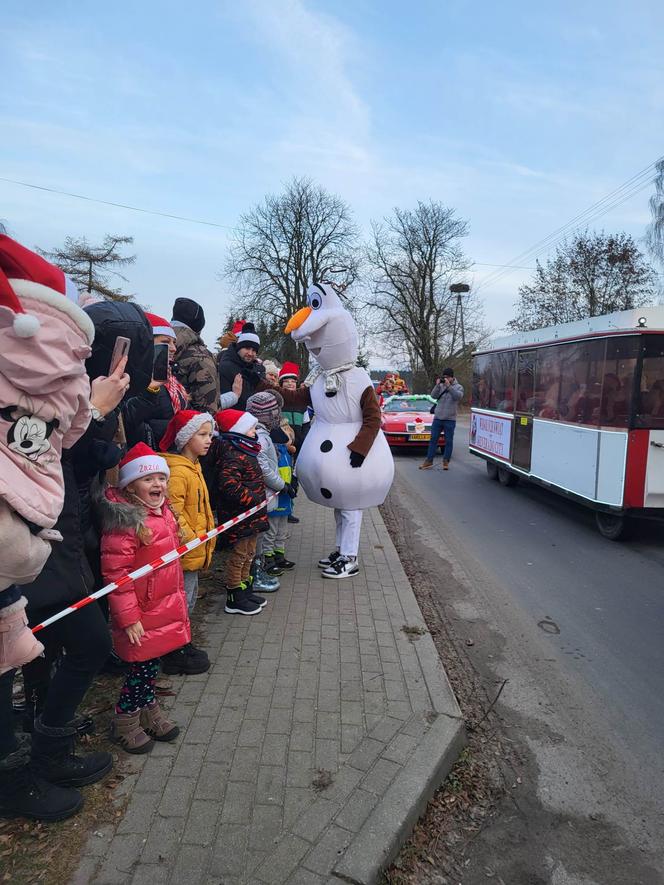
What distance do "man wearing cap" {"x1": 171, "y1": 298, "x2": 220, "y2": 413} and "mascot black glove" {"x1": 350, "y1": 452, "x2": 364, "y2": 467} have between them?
3.89 ft

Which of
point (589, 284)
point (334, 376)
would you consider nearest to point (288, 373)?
point (334, 376)

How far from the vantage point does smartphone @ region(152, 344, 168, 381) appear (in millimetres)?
3529

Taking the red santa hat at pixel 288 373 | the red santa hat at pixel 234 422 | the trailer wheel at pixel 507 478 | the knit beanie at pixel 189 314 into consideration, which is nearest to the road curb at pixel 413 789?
the red santa hat at pixel 234 422

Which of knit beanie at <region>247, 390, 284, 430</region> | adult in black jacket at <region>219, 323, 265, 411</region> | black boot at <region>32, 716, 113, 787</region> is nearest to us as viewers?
black boot at <region>32, 716, 113, 787</region>

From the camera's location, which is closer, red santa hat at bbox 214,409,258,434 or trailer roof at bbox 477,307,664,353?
red santa hat at bbox 214,409,258,434

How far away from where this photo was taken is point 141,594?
2811 mm

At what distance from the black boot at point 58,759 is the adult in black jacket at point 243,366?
4072 mm

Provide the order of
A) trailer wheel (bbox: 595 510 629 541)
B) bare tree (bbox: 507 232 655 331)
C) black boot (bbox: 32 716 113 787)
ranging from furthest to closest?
bare tree (bbox: 507 232 655 331), trailer wheel (bbox: 595 510 629 541), black boot (bbox: 32 716 113 787)

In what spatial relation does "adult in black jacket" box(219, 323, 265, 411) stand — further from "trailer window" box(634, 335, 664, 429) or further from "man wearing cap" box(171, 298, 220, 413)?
"trailer window" box(634, 335, 664, 429)

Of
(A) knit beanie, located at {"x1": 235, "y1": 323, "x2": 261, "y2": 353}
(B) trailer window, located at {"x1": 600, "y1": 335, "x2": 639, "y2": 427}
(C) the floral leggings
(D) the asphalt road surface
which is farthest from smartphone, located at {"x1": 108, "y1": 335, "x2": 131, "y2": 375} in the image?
(B) trailer window, located at {"x1": 600, "y1": 335, "x2": 639, "y2": 427}

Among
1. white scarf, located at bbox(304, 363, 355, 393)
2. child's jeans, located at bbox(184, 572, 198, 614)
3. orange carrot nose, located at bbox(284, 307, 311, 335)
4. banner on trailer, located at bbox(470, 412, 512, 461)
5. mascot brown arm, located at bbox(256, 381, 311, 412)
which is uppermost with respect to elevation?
orange carrot nose, located at bbox(284, 307, 311, 335)

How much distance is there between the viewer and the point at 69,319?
166 cm

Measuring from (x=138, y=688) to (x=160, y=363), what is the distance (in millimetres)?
1775

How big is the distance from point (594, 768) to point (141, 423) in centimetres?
292
